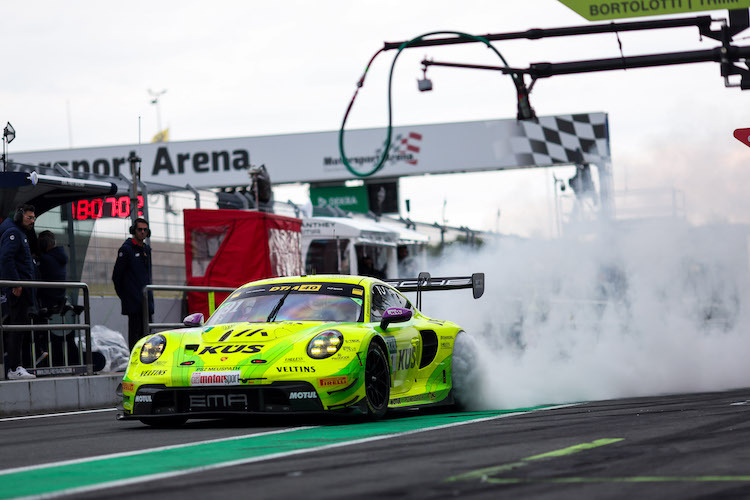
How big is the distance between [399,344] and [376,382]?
0.71 metres

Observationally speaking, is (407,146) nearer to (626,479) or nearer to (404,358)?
(404,358)

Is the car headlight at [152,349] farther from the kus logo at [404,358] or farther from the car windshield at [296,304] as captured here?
the kus logo at [404,358]

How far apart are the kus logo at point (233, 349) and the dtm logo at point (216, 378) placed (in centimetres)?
26

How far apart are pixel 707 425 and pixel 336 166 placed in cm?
4515

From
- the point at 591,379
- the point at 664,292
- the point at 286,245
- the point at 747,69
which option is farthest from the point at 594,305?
the point at 286,245

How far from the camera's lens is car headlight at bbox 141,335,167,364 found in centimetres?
890

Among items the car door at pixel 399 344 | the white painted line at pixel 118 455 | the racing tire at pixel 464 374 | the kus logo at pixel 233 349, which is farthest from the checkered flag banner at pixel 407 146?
the white painted line at pixel 118 455

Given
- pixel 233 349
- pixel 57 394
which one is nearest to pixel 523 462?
pixel 233 349

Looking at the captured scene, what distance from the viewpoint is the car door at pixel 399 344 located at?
31.3ft

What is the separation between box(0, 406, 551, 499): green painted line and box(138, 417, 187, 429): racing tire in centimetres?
119

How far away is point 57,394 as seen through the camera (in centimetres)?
1180

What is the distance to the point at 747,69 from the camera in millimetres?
15297

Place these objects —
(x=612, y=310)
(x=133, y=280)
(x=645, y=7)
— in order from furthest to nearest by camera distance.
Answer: (x=612, y=310) → (x=645, y=7) → (x=133, y=280)

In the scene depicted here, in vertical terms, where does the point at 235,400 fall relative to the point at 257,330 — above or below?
below
